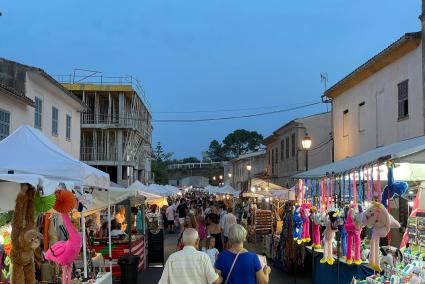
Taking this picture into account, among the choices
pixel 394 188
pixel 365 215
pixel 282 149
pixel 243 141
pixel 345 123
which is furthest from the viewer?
pixel 243 141

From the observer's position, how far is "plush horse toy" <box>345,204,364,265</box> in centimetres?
759

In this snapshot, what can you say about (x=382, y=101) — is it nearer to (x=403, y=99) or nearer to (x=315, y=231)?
(x=403, y=99)

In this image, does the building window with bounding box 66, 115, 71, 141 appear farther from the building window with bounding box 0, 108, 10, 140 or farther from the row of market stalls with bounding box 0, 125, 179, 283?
the row of market stalls with bounding box 0, 125, 179, 283

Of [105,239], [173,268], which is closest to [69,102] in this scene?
[105,239]

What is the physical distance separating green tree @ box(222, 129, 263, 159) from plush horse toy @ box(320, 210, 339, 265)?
9341 cm

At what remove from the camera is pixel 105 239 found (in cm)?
1396

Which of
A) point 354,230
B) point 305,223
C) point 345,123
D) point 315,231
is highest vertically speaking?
point 345,123

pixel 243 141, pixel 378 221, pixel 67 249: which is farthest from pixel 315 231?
pixel 243 141

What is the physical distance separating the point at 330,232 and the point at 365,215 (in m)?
2.22

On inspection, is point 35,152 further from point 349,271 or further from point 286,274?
point 286,274

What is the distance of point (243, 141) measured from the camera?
105 metres

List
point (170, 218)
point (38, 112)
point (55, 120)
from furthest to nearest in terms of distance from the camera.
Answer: point (170, 218) → point (55, 120) → point (38, 112)

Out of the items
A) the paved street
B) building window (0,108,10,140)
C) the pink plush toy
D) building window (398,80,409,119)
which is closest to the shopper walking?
the pink plush toy

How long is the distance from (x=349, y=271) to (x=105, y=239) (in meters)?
6.95
